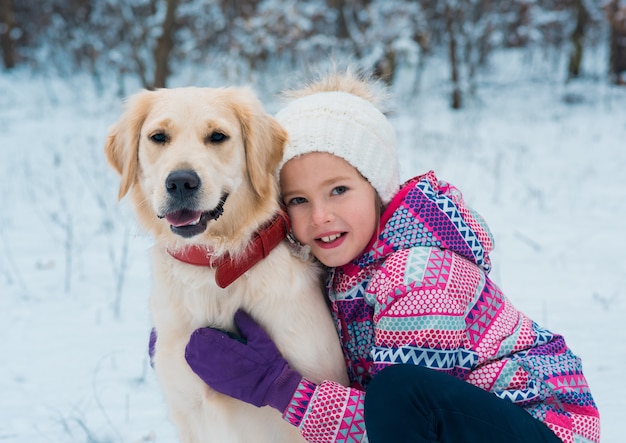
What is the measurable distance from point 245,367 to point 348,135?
2.62ft

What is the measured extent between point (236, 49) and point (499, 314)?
34.7 ft

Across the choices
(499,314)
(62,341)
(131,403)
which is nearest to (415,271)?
(499,314)

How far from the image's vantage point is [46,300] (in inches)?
141

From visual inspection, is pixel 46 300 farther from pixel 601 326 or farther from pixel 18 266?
pixel 601 326

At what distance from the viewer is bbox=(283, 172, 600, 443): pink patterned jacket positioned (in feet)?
5.08

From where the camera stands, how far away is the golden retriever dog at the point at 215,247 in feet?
5.69

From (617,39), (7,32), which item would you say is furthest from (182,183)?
(7,32)

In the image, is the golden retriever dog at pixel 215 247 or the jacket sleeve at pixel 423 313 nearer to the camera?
the jacket sleeve at pixel 423 313

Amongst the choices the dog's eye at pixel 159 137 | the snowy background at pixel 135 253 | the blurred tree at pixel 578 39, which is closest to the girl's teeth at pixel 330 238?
the dog's eye at pixel 159 137

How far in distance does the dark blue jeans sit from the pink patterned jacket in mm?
133

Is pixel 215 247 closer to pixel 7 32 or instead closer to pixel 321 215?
pixel 321 215

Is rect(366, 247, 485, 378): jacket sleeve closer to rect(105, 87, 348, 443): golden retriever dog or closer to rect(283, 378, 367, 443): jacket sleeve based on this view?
rect(283, 378, 367, 443): jacket sleeve

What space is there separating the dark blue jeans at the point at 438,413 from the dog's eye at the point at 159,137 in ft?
3.49

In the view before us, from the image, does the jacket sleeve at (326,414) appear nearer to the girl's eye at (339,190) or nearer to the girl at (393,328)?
the girl at (393,328)
